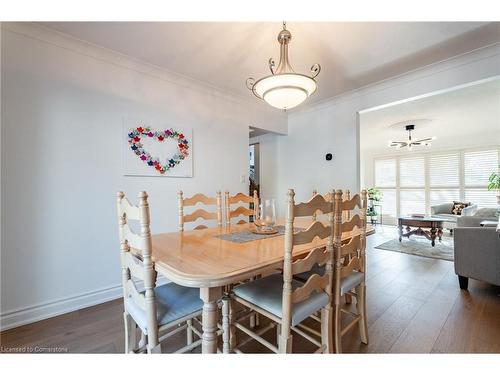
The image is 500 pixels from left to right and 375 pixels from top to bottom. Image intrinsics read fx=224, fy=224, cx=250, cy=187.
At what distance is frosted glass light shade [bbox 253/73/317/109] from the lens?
1.49 m

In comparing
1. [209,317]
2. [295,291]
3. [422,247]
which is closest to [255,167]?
[422,247]

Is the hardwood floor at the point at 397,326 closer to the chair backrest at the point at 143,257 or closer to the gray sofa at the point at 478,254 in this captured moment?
the gray sofa at the point at 478,254

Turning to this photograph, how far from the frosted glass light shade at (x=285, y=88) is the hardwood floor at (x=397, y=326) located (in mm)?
1686

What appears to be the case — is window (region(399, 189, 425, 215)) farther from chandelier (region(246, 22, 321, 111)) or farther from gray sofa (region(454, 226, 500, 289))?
chandelier (region(246, 22, 321, 111))

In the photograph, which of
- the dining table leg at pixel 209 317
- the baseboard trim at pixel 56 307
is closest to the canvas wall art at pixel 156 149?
the baseboard trim at pixel 56 307

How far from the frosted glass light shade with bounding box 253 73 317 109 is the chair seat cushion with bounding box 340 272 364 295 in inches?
50.0

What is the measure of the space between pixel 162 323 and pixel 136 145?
1798 mm

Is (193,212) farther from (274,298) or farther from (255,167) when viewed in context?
(255,167)

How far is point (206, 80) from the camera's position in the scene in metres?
2.73

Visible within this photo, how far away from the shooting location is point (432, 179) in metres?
5.91

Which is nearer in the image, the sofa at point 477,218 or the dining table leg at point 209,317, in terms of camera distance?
the dining table leg at point 209,317

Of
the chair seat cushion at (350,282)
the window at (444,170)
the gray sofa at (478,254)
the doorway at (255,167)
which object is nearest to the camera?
the chair seat cushion at (350,282)

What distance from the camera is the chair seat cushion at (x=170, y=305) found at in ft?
3.51
